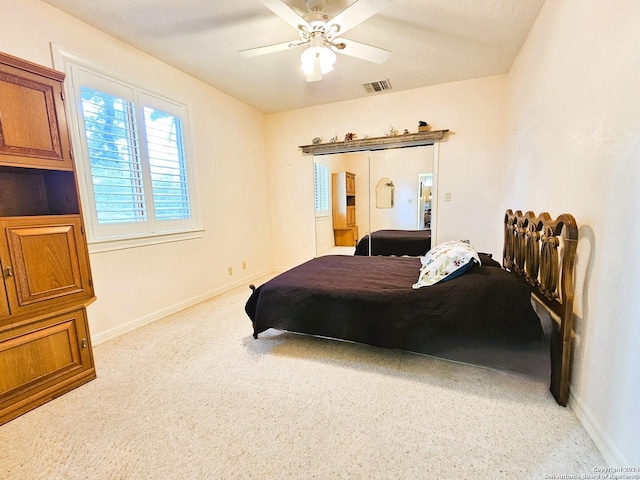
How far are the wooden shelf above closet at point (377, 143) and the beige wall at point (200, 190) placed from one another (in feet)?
3.31

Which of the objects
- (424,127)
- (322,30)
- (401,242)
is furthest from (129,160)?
(424,127)

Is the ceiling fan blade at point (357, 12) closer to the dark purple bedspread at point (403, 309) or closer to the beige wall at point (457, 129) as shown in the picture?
the dark purple bedspread at point (403, 309)

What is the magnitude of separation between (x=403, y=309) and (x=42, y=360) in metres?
2.29

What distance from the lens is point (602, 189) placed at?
1312 mm

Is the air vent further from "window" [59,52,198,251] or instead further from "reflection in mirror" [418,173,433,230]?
Result: "window" [59,52,198,251]

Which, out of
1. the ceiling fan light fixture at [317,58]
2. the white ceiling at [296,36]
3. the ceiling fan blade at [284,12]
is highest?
the white ceiling at [296,36]

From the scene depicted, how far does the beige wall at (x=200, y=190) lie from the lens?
2.12 m

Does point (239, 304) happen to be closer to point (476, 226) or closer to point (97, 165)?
point (97, 165)

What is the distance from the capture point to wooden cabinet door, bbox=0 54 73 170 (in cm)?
153

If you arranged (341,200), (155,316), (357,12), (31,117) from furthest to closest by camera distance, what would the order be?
(341,200) < (155,316) < (357,12) < (31,117)

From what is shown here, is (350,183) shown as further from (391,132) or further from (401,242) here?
(401,242)

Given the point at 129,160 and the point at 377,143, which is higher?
the point at 377,143

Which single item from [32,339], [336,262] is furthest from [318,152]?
[32,339]

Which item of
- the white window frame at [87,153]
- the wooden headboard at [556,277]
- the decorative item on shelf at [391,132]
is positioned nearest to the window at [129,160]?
the white window frame at [87,153]
